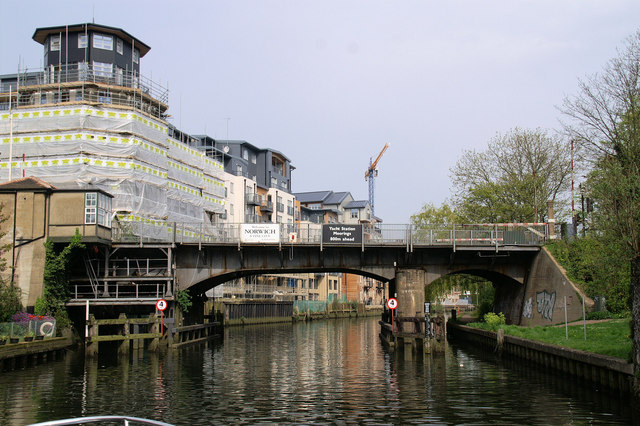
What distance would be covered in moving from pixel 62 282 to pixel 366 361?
2298 cm

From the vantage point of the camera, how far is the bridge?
49.7m

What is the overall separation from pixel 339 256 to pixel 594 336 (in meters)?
22.9

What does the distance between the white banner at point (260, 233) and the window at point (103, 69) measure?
995 inches

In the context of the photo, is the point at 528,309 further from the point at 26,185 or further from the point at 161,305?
the point at 26,185

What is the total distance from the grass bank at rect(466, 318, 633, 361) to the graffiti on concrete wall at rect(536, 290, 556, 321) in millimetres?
3971

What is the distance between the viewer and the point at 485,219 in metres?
69.6

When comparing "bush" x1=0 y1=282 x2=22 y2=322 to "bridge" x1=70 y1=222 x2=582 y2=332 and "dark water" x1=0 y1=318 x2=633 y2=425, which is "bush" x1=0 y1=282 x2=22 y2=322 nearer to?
"dark water" x1=0 y1=318 x2=633 y2=425

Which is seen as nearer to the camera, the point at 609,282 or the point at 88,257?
the point at 609,282

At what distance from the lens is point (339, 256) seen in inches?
2051

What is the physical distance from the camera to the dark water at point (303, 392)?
2222 cm

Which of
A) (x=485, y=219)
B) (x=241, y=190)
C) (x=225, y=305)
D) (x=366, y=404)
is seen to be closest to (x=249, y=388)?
(x=366, y=404)

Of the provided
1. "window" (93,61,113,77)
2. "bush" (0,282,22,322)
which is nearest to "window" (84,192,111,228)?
"bush" (0,282,22,322)

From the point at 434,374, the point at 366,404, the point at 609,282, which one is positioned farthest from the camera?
the point at 609,282

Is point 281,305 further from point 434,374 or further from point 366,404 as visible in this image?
point 366,404
